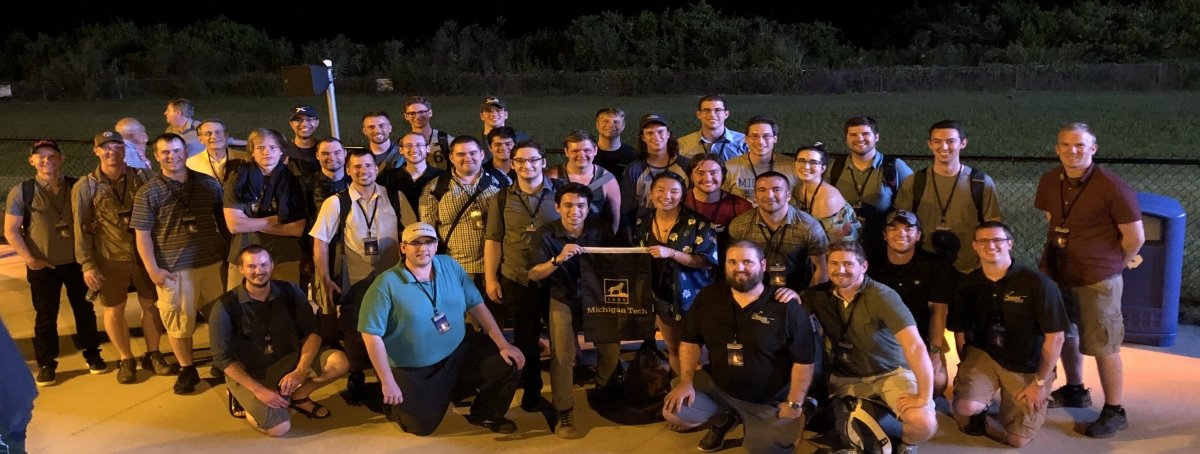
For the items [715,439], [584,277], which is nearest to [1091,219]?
[715,439]

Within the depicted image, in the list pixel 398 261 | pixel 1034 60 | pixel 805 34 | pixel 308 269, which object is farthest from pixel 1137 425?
pixel 805 34

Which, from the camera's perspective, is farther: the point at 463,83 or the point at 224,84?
the point at 224,84

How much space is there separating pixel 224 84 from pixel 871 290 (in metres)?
43.2

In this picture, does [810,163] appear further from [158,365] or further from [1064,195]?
[158,365]

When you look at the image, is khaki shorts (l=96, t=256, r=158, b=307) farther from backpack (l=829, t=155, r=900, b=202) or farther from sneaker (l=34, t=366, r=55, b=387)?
backpack (l=829, t=155, r=900, b=202)

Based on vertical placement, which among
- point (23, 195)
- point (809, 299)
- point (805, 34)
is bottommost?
point (809, 299)

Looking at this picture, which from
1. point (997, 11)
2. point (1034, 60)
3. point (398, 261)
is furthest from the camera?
point (997, 11)

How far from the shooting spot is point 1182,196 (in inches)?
437

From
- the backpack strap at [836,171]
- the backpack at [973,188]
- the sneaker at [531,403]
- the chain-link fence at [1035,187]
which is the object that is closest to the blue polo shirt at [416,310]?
the sneaker at [531,403]

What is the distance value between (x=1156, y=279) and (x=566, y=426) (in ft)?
11.7

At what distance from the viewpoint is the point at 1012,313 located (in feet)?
15.4

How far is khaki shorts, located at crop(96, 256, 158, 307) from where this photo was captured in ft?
19.9

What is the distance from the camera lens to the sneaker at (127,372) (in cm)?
609

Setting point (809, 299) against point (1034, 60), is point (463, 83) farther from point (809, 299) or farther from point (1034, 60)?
point (809, 299)
